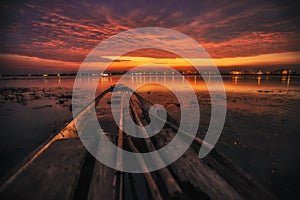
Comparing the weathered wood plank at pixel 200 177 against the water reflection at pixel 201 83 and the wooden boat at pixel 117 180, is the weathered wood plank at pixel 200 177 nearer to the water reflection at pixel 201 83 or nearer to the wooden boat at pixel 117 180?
the wooden boat at pixel 117 180

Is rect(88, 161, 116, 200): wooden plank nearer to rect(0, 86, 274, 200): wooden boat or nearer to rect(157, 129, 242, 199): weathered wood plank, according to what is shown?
rect(0, 86, 274, 200): wooden boat

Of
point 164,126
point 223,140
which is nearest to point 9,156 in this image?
point 164,126

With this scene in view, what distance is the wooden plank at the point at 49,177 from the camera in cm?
243

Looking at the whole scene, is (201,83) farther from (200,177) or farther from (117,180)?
(117,180)

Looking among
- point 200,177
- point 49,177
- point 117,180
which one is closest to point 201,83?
point 200,177

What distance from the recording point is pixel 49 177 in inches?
110

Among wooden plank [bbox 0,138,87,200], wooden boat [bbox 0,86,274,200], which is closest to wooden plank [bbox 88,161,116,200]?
wooden boat [bbox 0,86,274,200]

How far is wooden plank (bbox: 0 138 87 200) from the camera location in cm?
243

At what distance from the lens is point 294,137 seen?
253 inches

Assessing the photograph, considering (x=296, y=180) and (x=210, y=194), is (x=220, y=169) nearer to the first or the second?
(x=210, y=194)

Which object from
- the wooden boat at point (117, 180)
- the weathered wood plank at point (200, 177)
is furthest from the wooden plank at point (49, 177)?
the weathered wood plank at point (200, 177)

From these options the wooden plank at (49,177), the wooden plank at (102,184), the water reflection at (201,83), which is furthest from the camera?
the water reflection at (201,83)

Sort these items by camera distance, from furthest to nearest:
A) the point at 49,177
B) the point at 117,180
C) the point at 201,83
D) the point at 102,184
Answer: the point at 201,83 < the point at 49,177 < the point at 117,180 < the point at 102,184

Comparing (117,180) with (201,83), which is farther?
(201,83)
